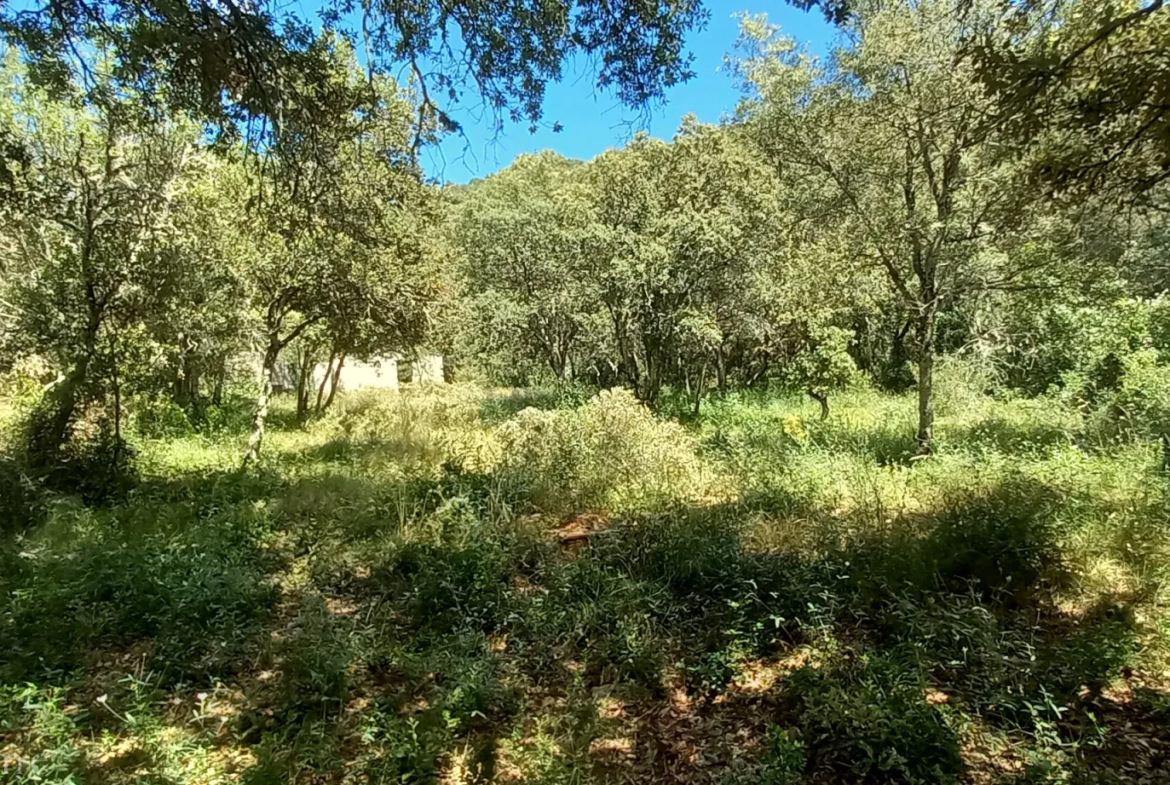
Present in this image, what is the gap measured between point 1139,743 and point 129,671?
16.1ft

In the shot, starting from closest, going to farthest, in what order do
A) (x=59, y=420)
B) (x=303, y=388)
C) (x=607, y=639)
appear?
1. (x=607, y=639)
2. (x=59, y=420)
3. (x=303, y=388)

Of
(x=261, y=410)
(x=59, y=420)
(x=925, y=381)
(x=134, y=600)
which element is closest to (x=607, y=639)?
(x=134, y=600)

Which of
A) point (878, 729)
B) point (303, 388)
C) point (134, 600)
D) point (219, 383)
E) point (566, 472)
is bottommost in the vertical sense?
point (878, 729)

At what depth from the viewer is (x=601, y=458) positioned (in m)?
6.75

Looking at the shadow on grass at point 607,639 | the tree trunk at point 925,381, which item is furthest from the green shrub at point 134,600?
the tree trunk at point 925,381

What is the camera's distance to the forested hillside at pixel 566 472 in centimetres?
285

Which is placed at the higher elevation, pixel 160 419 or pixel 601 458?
pixel 160 419

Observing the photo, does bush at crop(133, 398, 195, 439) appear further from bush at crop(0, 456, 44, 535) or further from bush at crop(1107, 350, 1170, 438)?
bush at crop(1107, 350, 1170, 438)

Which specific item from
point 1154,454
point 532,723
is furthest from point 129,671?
point 1154,454

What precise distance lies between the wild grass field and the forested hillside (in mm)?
24

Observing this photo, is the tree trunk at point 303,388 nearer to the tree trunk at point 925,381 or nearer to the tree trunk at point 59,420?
the tree trunk at point 59,420

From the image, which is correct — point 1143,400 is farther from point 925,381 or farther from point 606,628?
point 606,628

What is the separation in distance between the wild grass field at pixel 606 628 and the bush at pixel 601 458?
0.07 meters

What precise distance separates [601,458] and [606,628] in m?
3.12
